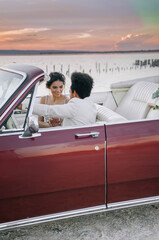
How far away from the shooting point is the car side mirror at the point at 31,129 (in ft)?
8.13

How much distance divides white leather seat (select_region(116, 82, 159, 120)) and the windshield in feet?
5.61

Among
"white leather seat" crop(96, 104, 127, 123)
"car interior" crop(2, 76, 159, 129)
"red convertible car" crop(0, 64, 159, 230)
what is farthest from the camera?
"car interior" crop(2, 76, 159, 129)

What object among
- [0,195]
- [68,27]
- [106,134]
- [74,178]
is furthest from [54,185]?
[68,27]

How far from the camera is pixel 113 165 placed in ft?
9.18

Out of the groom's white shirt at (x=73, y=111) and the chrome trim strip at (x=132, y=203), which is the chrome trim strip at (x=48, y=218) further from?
the groom's white shirt at (x=73, y=111)

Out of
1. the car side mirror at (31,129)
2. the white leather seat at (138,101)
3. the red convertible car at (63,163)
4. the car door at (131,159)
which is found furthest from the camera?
the white leather seat at (138,101)

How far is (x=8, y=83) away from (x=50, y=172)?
2.78 feet

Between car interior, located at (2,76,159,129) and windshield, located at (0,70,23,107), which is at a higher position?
windshield, located at (0,70,23,107)

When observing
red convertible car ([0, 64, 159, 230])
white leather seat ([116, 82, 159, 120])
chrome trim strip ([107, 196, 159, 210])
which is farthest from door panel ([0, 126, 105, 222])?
white leather seat ([116, 82, 159, 120])

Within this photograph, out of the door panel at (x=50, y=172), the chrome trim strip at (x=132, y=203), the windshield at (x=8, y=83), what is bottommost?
the chrome trim strip at (x=132, y=203)

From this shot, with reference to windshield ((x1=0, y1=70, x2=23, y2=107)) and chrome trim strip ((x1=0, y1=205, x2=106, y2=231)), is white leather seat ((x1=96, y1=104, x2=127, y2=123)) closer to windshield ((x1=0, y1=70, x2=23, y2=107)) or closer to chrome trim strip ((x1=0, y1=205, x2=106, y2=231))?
chrome trim strip ((x1=0, y1=205, x2=106, y2=231))

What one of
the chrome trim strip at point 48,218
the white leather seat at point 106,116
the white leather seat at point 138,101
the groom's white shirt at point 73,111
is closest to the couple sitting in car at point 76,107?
the groom's white shirt at point 73,111

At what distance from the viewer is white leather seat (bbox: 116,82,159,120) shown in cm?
394

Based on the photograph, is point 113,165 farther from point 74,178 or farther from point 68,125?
point 68,125
